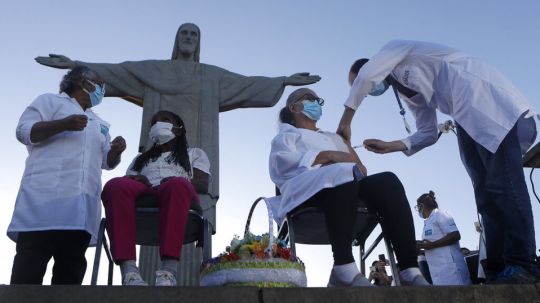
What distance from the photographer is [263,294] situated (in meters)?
2.31

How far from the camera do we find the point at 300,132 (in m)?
3.97

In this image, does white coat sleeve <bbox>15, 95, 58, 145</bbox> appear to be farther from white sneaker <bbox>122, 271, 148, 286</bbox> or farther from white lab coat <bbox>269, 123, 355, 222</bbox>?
white lab coat <bbox>269, 123, 355, 222</bbox>

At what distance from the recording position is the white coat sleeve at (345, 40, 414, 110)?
362cm

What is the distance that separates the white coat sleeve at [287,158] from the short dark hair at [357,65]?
22.3 inches

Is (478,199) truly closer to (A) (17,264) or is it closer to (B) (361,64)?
(B) (361,64)

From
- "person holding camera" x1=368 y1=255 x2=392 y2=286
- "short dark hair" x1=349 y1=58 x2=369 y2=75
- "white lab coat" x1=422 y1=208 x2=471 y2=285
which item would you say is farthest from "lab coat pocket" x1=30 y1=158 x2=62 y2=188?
"person holding camera" x1=368 y1=255 x2=392 y2=286

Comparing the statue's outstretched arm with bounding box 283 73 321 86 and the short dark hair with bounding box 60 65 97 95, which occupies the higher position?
the statue's outstretched arm with bounding box 283 73 321 86

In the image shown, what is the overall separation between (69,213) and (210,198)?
2.30 metres

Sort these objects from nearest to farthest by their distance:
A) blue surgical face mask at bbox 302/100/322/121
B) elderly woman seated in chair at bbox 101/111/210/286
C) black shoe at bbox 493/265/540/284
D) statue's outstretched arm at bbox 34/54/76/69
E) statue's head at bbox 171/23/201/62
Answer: black shoe at bbox 493/265/540/284
elderly woman seated in chair at bbox 101/111/210/286
blue surgical face mask at bbox 302/100/322/121
statue's outstretched arm at bbox 34/54/76/69
statue's head at bbox 171/23/201/62

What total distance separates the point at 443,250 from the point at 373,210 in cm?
323

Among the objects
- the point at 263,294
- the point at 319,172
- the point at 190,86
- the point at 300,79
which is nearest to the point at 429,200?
the point at 300,79

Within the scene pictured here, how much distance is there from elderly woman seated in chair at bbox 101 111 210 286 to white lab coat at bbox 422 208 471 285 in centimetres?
333

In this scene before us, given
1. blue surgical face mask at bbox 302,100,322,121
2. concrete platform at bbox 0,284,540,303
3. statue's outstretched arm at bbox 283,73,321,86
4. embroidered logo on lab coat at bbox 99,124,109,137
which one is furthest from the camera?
→ statue's outstretched arm at bbox 283,73,321,86

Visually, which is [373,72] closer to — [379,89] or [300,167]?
[379,89]
